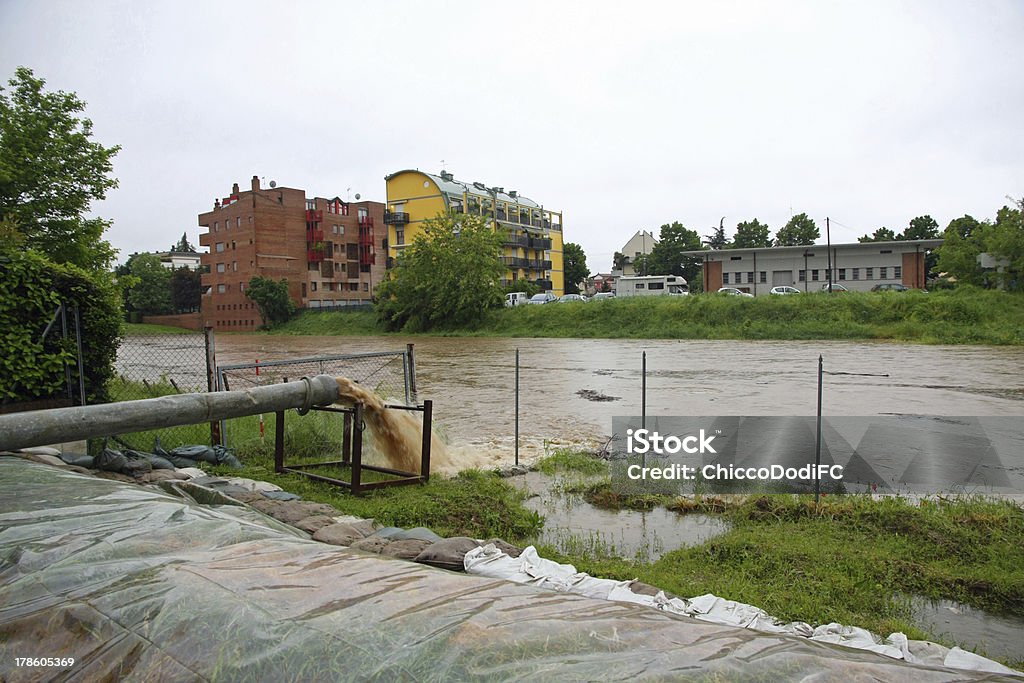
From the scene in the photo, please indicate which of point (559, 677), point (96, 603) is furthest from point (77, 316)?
point (559, 677)

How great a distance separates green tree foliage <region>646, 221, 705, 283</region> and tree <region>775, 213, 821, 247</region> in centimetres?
1026

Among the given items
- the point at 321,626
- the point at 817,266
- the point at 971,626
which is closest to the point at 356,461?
the point at 321,626

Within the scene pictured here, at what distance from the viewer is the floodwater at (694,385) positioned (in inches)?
530

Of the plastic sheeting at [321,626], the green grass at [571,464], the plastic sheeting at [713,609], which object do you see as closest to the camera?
the plastic sheeting at [321,626]

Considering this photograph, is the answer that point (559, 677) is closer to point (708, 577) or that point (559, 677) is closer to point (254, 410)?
point (708, 577)

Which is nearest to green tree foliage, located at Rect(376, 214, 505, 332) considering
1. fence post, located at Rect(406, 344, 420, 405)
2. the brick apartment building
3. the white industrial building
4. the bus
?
the brick apartment building

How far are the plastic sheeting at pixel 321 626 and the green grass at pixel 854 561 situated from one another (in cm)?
249

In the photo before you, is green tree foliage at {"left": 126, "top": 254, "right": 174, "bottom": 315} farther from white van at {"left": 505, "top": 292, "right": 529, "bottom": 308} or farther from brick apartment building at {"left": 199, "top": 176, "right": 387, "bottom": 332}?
white van at {"left": 505, "top": 292, "right": 529, "bottom": 308}

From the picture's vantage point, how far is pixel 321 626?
253 cm

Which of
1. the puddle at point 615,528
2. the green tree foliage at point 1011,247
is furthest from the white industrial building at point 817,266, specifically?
the puddle at point 615,528

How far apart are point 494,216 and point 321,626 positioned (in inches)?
2919

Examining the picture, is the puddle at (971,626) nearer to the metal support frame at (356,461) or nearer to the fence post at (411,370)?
the metal support frame at (356,461)

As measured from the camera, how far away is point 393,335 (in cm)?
5091

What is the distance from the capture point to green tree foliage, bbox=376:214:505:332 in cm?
4988
